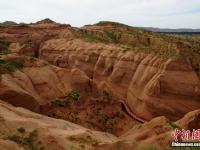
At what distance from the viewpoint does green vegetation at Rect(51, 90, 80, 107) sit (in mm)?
25188

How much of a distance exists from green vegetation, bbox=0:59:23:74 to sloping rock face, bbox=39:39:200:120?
9932 millimetres

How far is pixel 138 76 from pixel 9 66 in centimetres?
1206

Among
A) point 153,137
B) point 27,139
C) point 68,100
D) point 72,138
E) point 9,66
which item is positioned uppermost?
point 9,66

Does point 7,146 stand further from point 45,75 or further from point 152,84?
point 152,84

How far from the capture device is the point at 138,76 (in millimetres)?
33250

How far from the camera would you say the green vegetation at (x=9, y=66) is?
970 inches

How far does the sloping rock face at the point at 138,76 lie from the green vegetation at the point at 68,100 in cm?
631

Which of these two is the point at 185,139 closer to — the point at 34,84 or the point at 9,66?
the point at 34,84

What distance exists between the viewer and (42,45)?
4912 centimetres

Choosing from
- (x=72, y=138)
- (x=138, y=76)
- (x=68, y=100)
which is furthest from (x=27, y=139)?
(x=138, y=76)

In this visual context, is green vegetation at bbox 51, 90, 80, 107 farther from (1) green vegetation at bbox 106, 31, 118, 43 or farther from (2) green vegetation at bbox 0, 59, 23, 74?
(1) green vegetation at bbox 106, 31, 118, 43

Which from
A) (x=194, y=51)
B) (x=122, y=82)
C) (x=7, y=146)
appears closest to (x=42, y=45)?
(x=122, y=82)

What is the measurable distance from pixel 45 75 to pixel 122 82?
35.0 ft

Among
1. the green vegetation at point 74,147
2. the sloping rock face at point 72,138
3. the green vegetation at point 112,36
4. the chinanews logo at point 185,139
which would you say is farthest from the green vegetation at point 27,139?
the green vegetation at point 112,36
